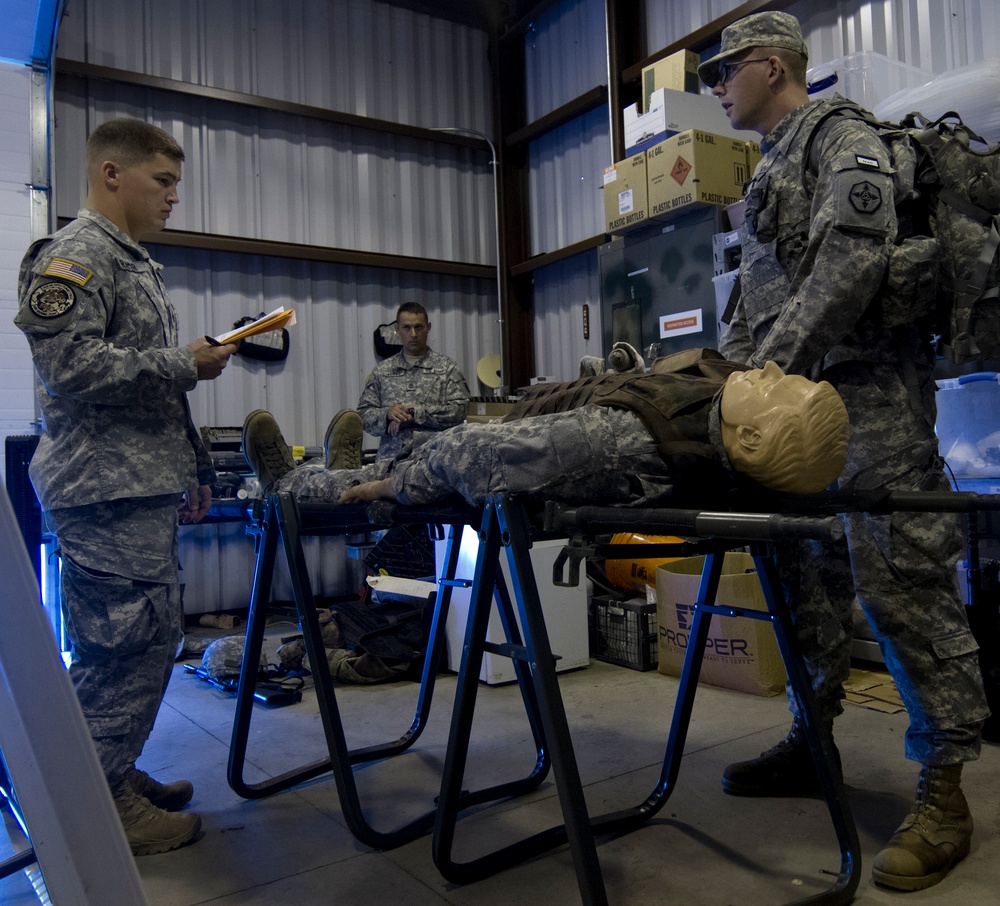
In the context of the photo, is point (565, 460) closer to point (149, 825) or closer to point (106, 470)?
point (106, 470)

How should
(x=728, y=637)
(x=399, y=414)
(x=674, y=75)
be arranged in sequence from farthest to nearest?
(x=399, y=414) → (x=674, y=75) → (x=728, y=637)

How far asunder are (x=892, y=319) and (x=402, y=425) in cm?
372

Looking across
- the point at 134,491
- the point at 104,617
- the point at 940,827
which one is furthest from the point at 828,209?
the point at 104,617

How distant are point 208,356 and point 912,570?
5.62 feet

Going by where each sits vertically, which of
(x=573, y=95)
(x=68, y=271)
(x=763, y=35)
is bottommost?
(x=68, y=271)

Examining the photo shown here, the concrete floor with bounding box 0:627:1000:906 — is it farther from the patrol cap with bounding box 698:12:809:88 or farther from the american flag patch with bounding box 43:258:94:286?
the patrol cap with bounding box 698:12:809:88

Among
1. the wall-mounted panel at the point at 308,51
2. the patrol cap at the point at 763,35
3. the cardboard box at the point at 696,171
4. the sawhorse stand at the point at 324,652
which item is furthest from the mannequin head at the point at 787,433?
the wall-mounted panel at the point at 308,51

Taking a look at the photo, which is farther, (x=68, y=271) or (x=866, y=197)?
(x=68, y=271)

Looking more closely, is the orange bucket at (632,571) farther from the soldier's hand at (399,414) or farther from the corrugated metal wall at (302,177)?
the corrugated metal wall at (302,177)

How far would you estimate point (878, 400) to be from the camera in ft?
6.14

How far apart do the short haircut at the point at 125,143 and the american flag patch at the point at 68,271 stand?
361mm

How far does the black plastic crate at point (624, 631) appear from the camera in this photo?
3.58 meters

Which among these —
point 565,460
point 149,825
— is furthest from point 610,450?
point 149,825

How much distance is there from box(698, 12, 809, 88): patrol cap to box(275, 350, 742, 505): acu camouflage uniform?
101 cm
